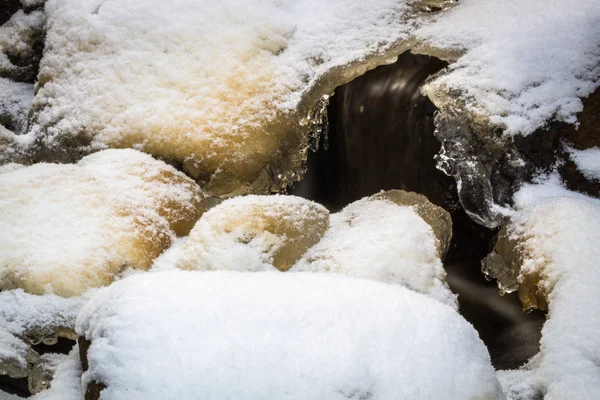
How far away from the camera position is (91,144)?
2.70m

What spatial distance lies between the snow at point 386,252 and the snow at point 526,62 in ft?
1.77

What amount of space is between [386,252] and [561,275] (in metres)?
0.57

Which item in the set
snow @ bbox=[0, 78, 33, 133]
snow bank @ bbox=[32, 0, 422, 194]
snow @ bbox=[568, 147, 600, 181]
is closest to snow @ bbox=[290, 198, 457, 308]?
snow bank @ bbox=[32, 0, 422, 194]

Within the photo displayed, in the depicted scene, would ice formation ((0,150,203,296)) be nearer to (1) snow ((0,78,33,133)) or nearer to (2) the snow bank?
(2) the snow bank

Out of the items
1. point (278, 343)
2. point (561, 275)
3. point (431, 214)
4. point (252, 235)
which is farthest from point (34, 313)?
point (561, 275)

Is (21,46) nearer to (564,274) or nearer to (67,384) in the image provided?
(67,384)

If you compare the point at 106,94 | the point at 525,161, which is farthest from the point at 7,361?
the point at 525,161

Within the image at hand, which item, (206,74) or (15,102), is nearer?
(206,74)

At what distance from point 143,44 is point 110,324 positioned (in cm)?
181

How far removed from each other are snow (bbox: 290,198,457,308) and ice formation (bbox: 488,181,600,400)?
0.96ft

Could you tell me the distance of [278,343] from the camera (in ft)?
4.37

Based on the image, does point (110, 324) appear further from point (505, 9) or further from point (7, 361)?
point (505, 9)

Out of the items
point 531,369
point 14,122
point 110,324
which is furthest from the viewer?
point 14,122

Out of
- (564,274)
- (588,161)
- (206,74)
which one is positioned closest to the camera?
(564,274)
